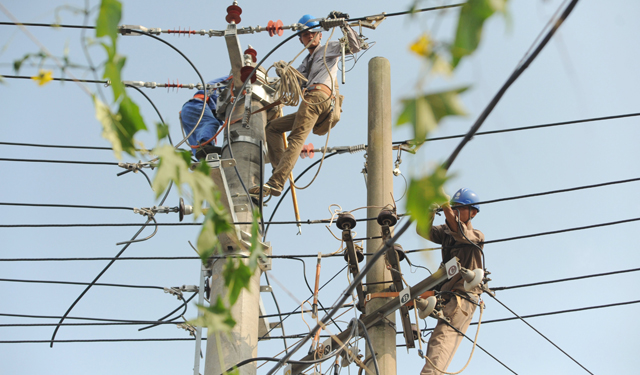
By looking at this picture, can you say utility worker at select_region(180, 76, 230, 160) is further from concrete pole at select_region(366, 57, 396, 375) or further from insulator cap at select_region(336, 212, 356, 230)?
insulator cap at select_region(336, 212, 356, 230)

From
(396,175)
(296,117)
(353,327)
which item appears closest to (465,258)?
(396,175)

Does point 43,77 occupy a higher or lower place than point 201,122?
lower

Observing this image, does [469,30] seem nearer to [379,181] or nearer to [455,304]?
[379,181]

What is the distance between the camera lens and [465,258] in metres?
5.77

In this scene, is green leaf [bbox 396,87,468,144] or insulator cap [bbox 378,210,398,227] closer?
green leaf [bbox 396,87,468,144]

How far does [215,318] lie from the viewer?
1706 mm

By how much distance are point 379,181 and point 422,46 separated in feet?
13.3

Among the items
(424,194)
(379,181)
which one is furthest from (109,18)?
(379,181)

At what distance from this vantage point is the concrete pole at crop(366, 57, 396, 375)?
15.9 feet

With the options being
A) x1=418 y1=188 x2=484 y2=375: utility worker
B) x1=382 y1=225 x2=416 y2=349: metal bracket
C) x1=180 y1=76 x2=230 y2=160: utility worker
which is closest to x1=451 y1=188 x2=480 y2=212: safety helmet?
x1=418 y1=188 x2=484 y2=375: utility worker

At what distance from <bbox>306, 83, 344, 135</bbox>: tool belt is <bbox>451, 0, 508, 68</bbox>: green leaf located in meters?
5.12

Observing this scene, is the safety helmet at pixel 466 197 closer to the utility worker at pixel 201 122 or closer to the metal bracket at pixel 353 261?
the metal bracket at pixel 353 261

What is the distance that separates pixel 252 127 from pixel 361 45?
149 cm

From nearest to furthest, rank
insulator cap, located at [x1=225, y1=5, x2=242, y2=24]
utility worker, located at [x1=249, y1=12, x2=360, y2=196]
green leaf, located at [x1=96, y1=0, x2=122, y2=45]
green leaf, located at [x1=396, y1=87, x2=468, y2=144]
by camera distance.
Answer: green leaf, located at [x1=396, y1=87, x2=468, y2=144] < green leaf, located at [x1=96, y1=0, x2=122, y2=45] < insulator cap, located at [x1=225, y1=5, x2=242, y2=24] < utility worker, located at [x1=249, y1=12, x2=360, y2=196]
